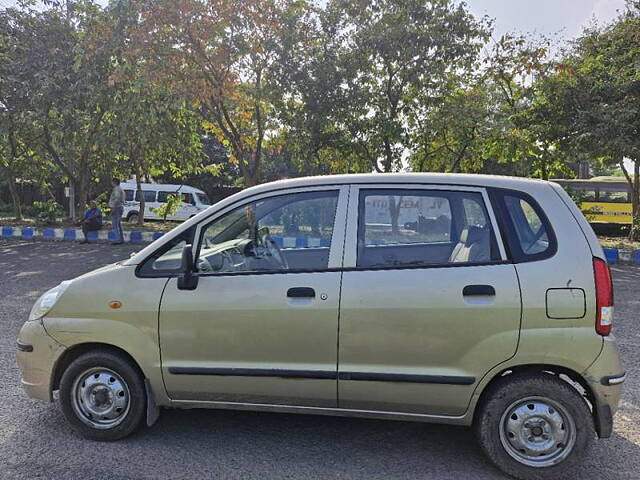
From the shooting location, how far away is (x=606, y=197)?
23516 millimetres

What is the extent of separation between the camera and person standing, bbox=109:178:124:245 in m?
15.1

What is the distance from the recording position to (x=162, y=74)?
43.0 ft

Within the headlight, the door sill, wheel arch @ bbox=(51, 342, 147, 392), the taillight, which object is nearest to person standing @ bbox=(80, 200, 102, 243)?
the headlight

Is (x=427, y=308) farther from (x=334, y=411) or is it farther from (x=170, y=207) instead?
(x=170, y=207)

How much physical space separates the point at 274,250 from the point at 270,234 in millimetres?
122

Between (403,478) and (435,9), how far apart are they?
13516mm

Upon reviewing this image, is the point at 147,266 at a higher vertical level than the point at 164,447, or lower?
higher

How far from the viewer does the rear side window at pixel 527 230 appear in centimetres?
317

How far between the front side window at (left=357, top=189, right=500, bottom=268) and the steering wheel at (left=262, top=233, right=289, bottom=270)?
0.49 m

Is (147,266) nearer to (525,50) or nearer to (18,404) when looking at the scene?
(18,404)

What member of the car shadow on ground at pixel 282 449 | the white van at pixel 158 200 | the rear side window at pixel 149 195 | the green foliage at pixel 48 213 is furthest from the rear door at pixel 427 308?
the rear side window at pixel 149 195

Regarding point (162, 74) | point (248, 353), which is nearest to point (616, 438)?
point (248, 353)

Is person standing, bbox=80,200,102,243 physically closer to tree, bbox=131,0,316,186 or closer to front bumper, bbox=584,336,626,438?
tree, bbox=131,0,316,186

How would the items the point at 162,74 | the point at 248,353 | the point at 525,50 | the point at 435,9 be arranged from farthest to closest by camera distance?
the point at 525,50
the point at 435,9
the point at 162,74
the point at 248,353
